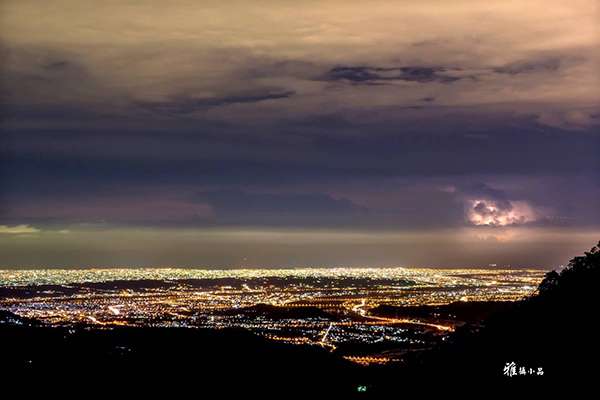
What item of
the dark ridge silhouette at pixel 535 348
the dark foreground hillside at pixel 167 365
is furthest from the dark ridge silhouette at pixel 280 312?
the dark ridge silhouette at pixel 535 348

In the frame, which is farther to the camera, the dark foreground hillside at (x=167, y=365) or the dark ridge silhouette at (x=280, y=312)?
the dark ridge silhouette at (x=280, y=312)

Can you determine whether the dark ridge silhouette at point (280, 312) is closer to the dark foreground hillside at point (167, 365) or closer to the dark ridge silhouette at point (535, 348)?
the dark foreground hillside at point (167, 365)

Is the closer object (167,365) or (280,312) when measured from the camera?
(167,365)

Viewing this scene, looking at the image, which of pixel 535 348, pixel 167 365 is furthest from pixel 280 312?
pixel 535 348

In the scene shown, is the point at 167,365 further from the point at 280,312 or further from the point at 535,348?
the point at 280,312

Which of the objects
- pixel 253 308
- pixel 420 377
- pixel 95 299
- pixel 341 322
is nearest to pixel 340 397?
pixel 420 377

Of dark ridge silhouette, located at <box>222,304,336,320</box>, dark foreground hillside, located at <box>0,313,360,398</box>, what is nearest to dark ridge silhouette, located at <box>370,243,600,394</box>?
dark foreground hillside, located at <box>0,313,360,398</box>

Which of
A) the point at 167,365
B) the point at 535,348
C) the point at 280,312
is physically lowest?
the point at 280,312

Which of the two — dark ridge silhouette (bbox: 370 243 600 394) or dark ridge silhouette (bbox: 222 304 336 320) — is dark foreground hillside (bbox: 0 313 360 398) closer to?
dark ridge silhouette (bbox: 370 243 600 394)

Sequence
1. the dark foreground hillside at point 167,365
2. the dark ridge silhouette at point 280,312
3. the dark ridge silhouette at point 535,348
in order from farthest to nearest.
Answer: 1. the dark ridge silhouette at point 280,312
2. the dark foreground hillside at point 167,365
3. the dark ridge silhouette at point 535,348

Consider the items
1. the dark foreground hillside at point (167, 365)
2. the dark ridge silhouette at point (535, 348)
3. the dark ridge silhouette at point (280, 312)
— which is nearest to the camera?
the dark ridge silhouette at point (535, 348)
